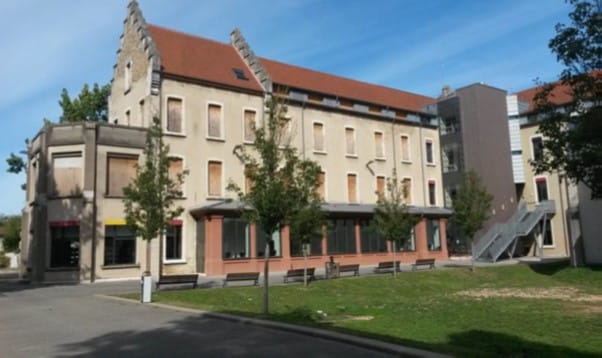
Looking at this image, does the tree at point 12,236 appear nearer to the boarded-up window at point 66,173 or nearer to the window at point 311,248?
the boarded-up window at point 66,173

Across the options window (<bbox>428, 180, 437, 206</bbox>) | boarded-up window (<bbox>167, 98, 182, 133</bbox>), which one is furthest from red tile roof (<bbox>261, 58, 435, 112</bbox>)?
boarded-up window (<bbox>167, 98, 182, 133</bbox>)

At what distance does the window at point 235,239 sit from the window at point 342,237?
6578mm

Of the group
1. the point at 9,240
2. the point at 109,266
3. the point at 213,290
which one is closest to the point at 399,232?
the point at 213,290

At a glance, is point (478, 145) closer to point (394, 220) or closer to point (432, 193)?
point (432, 193)

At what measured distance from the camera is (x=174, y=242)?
29.6m

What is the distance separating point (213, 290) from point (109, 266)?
34.7ft

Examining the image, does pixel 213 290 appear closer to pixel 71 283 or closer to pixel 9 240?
pixel 71 283

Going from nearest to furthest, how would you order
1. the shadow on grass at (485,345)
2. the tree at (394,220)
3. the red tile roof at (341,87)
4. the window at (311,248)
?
the shadow on grass at (485,345) → the tree at (394,220) → the window at (311,248) → the red tile roof at (341,87)

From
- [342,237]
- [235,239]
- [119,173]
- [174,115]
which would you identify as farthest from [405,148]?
[119,173]

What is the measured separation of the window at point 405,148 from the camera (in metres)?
43.1

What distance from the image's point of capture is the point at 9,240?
57188mm

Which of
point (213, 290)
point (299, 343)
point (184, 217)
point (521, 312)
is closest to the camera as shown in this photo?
point (299, 343)

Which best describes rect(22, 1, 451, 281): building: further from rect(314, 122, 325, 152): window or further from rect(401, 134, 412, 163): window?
rect(401, 134, 412, 163): window

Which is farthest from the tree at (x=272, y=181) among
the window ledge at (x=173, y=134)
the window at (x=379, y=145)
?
the window at (x=379, y=145)
